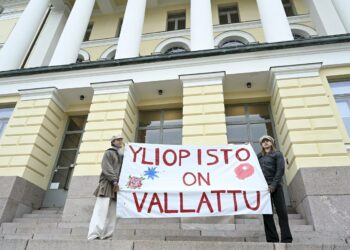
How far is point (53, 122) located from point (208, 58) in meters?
6.13

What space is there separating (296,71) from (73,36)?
9.40 meters

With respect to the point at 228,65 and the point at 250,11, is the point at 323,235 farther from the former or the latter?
the point at 250,11

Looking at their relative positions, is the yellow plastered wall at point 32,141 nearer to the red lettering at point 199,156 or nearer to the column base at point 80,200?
the column base at point 80,200

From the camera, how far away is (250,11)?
50.6 ft

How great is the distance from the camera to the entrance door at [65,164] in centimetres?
923

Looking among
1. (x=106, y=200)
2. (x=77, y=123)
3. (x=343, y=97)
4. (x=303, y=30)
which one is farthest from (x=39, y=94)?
(x=303, y=30)

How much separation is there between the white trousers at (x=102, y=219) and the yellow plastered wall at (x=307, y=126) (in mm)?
4731

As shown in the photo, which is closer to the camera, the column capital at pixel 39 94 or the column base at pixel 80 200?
the column base at pixel 80 200

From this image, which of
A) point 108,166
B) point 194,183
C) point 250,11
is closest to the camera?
point 108,166

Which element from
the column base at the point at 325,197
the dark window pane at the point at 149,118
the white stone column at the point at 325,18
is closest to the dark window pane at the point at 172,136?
the dark window pane at the point at 149,118

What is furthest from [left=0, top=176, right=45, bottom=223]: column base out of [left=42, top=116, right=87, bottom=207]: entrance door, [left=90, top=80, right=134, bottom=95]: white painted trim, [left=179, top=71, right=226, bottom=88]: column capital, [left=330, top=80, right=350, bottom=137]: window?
[left=330, top=80, right=350, bottom=137]: window

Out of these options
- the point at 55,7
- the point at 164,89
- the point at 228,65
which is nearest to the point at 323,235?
the point at 228,65

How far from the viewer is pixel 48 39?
15.3 m

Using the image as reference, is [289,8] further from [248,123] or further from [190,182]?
[190,182]
